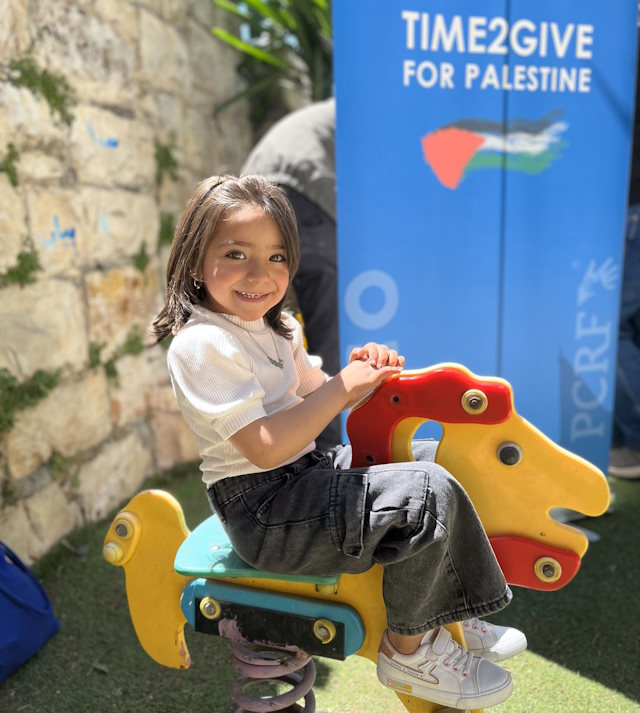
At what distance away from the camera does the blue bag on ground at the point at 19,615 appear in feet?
6.50

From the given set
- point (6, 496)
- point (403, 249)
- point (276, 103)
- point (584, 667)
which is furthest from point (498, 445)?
point (276, 103)

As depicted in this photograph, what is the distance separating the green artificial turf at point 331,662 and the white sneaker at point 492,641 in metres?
0.45

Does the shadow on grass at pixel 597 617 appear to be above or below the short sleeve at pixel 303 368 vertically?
below

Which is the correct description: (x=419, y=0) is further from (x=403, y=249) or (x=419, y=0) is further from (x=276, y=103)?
(x=276, y=103)

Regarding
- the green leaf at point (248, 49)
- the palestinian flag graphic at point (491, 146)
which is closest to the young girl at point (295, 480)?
the palestinian flag graphic at point (491, 146)

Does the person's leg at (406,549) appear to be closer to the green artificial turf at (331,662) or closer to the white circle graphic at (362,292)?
the green artificial turf at (331,662)

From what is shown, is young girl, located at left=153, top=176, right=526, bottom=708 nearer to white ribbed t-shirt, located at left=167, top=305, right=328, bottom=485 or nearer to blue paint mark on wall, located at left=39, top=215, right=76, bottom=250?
white ribbed t-shirt, located at left=167, top=305, right=328, bottom=485

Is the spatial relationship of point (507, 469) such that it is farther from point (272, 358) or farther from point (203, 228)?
point (203, 228)

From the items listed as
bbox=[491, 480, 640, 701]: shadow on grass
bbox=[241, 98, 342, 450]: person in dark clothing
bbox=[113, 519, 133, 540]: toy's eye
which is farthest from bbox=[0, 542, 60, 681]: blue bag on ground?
bbox=[491, 480, 640, 701]: shadow on grass

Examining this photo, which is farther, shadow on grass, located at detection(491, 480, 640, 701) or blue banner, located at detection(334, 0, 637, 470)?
blue banner, located at detection(334, 0, 637, 470)

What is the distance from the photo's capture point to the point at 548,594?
234 centimetres

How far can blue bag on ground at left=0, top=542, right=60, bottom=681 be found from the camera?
78.0 inches

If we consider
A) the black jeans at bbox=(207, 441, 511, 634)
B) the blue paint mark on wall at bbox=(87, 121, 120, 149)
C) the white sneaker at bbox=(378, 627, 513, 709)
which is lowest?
the white sneaker at bbox=(378, 627, 513, 709)

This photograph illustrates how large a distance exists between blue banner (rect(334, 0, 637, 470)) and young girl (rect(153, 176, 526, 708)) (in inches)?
41.1
